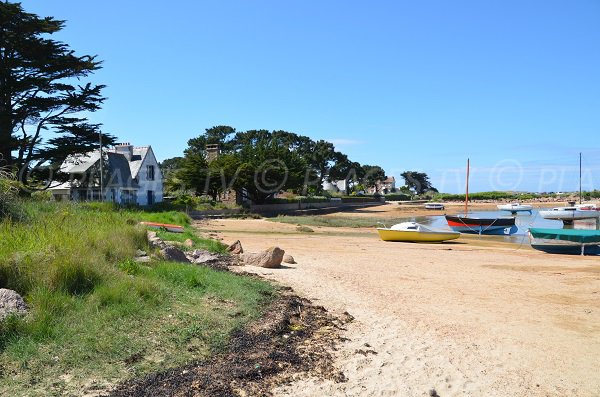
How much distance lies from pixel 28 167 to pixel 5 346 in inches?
1296

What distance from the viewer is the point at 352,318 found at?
963cm

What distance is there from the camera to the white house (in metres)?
44.1

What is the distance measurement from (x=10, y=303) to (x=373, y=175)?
121207 mm

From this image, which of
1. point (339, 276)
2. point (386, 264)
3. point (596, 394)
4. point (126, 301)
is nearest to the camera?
A: point (596, 394)

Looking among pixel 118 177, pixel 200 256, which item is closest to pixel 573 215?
pixel 200 256

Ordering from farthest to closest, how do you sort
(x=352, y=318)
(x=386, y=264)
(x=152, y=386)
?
(x=386, y=264) → (x=352, y=318) → (x=152, y=386)

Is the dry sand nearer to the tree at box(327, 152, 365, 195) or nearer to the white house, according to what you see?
the white house

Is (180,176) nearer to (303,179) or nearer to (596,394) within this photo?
(303,179)

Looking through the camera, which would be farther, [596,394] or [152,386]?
[596,394]

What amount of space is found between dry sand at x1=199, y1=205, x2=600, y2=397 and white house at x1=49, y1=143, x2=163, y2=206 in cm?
3042

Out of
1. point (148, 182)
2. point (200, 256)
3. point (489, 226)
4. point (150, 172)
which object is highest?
point (150, 172)

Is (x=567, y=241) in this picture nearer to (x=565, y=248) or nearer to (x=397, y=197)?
(x=565, y=248)

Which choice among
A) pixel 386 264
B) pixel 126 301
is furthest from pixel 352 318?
pixel 386 264

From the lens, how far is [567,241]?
2406 centimetres
